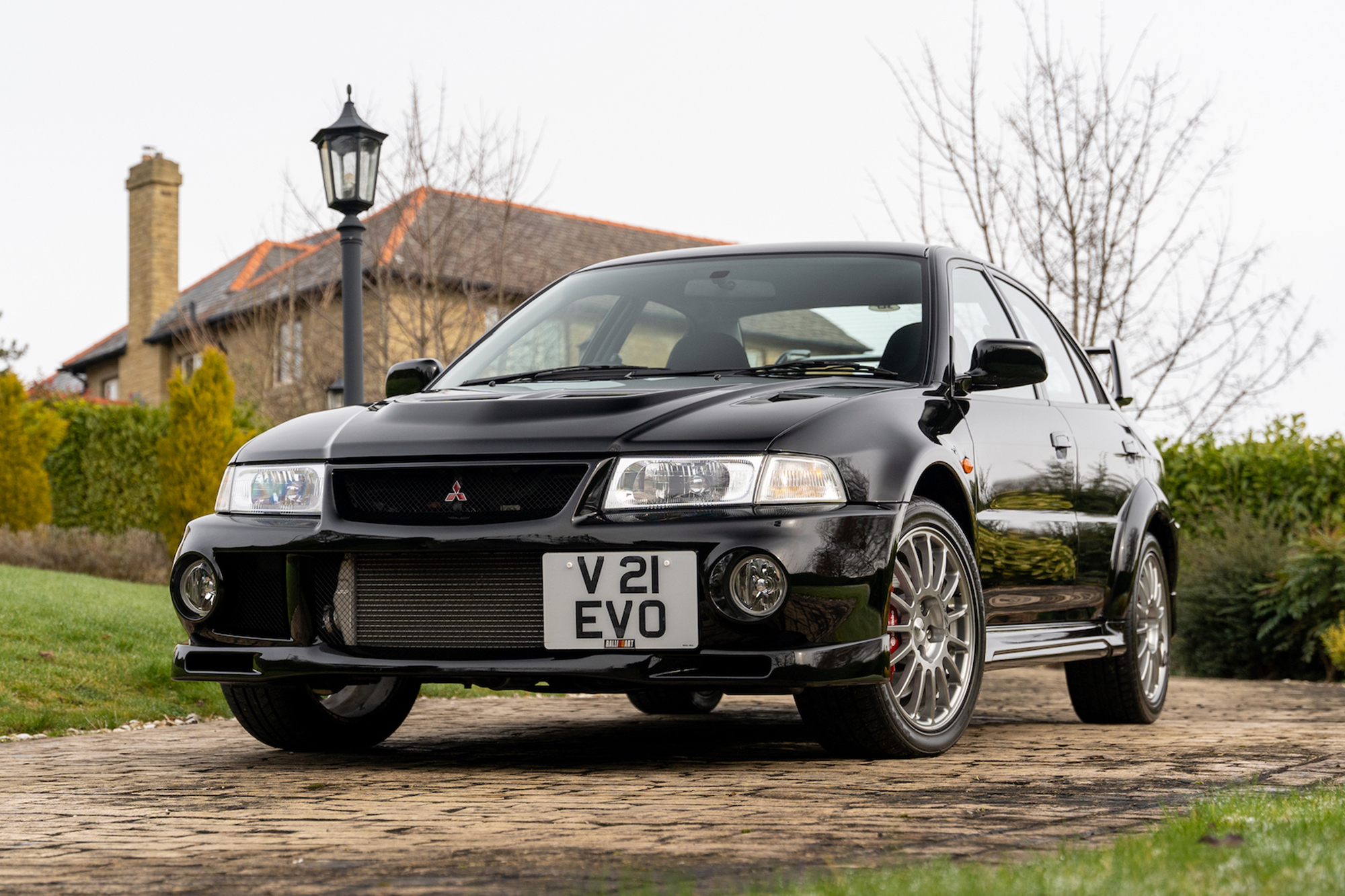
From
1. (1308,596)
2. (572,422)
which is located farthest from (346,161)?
(1308,596)

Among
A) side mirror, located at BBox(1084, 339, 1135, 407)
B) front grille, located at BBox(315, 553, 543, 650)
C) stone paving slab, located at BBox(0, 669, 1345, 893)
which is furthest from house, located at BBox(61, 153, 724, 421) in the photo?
front grille, located at BBox(315, 553, 543, 650)

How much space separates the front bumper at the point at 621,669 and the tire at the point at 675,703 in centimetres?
253

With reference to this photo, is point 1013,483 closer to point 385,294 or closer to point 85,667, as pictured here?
point 85,667

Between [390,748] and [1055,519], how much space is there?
2.60 meters

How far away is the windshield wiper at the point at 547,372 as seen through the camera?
538 cm

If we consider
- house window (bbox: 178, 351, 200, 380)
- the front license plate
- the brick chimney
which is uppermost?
the brick chimney

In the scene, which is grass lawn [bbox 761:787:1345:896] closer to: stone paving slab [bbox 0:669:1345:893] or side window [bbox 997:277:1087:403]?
stone paving slab [bbox 0:669:1345:893]

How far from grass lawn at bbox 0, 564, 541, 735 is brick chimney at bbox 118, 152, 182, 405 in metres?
31.7

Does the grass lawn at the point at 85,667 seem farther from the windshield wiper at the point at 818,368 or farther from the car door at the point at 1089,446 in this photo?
the car door at the point at 1089,446

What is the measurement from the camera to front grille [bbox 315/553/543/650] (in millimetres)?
4371

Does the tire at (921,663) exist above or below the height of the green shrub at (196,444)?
below

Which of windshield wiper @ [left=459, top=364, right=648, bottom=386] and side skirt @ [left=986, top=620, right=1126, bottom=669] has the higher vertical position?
windshield wiper @ [left=459, top=364, right=648, bottom=386]

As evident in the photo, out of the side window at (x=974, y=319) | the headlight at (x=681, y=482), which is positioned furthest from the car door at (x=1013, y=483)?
the headlight at (x=681, y=482)

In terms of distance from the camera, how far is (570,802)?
12.8ft
